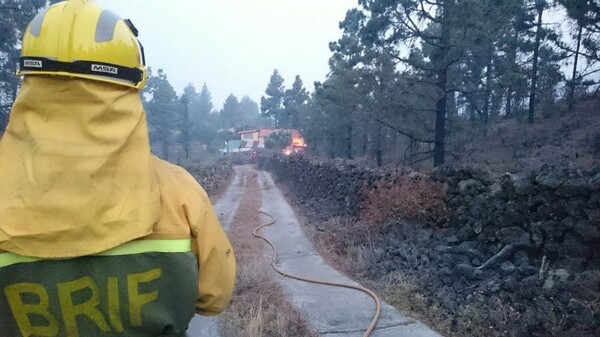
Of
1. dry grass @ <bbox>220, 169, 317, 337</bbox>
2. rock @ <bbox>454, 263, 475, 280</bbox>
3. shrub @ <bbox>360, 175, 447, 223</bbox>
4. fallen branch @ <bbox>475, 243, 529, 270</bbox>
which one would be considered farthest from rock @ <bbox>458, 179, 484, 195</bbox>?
dry grass @ <bbox>220, 169, 317, 337</bbox>

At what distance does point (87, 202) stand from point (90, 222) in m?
0.06

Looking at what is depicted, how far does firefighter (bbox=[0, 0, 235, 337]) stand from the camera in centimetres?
120

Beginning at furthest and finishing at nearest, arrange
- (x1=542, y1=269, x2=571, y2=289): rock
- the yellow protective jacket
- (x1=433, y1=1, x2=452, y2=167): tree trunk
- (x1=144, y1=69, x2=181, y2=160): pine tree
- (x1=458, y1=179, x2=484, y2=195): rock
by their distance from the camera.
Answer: (x1=144, y1=69, x2=181, y2=160): pine tree, (x1=433, y1=1, x2=452, y2=167): tree trunk, (x1=458, y1=179, x2=484, y2=195): rock, (x1=542, y1=269, x2=571, y2=289): rock, the yellow protective jacket

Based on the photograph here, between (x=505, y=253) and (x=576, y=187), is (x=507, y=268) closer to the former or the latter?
(x=505, y=253)

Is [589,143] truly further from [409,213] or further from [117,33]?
[117,33]

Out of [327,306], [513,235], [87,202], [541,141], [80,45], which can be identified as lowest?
[327,306]

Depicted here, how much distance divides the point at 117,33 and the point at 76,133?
32cm

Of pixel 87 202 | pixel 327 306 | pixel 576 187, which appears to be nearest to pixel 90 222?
pixel 87 202

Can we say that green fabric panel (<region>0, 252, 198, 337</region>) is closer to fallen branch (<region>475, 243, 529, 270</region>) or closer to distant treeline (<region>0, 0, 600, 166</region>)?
fallen branch (<region>475, 243, 529, 270</region>)

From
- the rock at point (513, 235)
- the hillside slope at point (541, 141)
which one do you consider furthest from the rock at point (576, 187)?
the hillside slope at point (541, 141)

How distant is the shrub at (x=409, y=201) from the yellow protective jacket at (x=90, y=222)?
24.2 feet

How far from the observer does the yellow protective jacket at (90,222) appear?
1199 millimetres

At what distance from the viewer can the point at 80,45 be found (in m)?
1.23

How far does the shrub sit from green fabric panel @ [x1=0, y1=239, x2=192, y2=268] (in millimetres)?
7434
